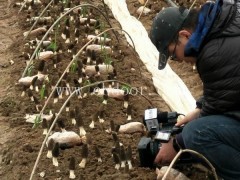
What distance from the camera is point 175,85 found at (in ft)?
17.1

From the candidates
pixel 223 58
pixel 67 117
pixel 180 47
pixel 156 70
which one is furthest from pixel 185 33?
pixel 156 70

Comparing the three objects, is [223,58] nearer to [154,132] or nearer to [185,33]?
[185,33]

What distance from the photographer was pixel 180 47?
322 cm

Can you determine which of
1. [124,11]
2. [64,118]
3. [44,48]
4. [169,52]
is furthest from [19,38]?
[169,52]

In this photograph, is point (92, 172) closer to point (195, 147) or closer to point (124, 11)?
point (195, 147)

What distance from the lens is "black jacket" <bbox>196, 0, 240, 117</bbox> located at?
10.2 feet

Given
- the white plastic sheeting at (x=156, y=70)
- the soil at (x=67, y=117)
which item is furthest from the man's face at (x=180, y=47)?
the white plastic sheeting at (x=156, y=70)

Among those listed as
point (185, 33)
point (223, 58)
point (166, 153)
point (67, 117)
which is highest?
point (185, 33)

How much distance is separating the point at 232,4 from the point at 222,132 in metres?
0.78

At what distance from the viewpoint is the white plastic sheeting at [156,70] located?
15.9 ft

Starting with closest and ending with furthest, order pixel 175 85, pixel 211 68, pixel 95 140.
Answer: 1. pixel 211 68
2. pixel 95 140
3. pixel 175 85

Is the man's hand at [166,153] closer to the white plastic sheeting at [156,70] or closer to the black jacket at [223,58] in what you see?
the black jacket at [223,58]

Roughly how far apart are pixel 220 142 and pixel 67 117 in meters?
1.48

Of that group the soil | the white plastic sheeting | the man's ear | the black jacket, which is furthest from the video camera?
the white plastic sheeting
